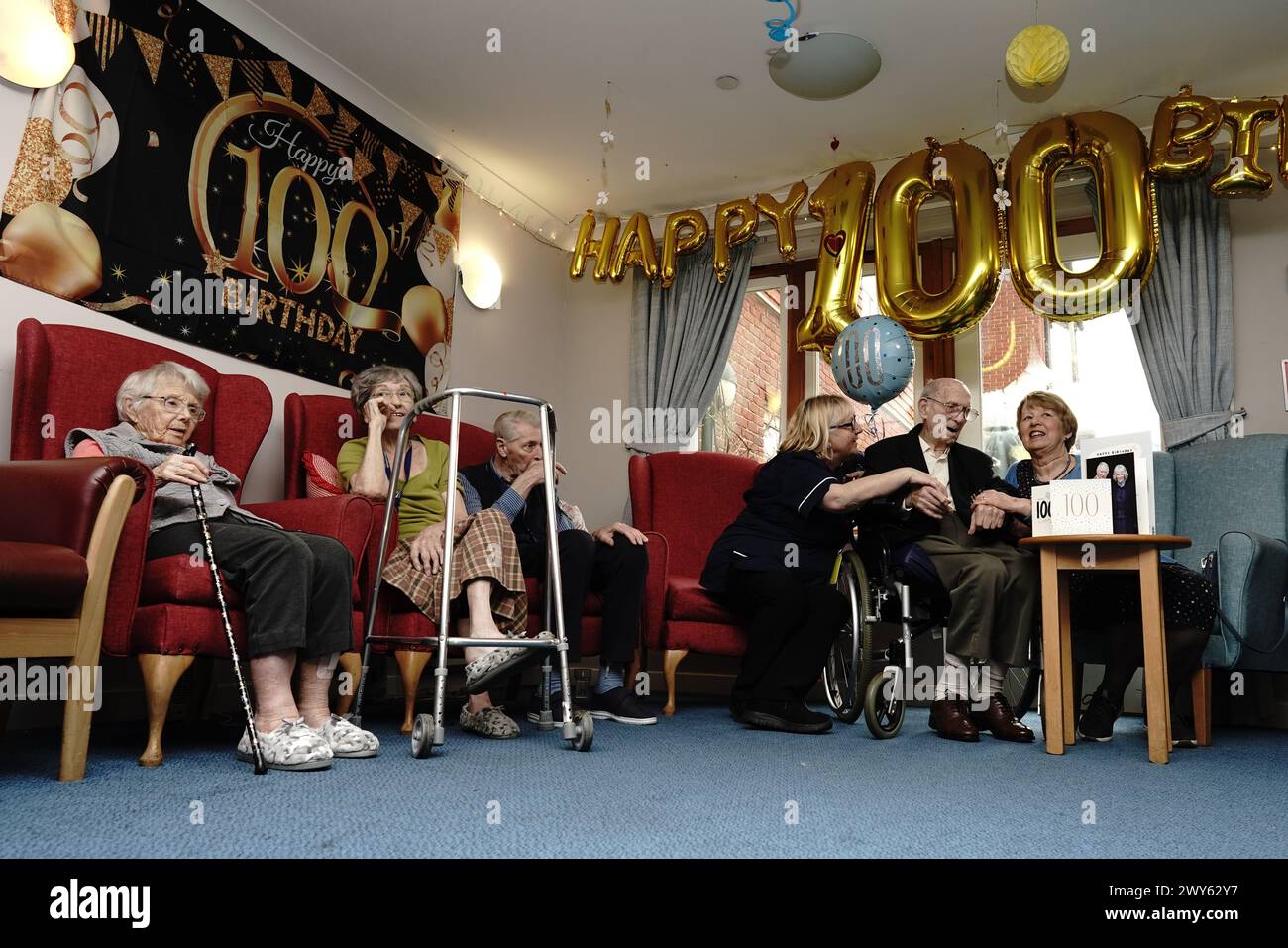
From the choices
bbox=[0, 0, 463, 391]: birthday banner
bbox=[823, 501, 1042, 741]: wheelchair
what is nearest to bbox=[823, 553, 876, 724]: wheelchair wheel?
bbox=[823, 501, 1042, 741]: wheelchair

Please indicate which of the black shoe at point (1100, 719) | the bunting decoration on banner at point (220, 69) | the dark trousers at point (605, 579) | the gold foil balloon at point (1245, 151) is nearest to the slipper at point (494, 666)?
the dark trousers at point (605, 579)

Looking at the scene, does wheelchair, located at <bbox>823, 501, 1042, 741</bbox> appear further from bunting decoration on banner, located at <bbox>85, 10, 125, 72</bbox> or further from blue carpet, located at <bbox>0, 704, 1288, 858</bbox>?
bunting decoration on banner, located at <bbox>85, 10, 125, 72</bbox>

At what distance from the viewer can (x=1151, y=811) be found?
6.10 feet

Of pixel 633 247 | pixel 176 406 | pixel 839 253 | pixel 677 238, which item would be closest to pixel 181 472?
pixel 176 406

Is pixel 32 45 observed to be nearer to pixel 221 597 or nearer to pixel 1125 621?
pixel 221 597

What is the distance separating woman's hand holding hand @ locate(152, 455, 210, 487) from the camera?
2.14 metres

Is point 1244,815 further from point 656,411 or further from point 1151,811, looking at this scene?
point 656,411

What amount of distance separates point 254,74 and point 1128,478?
326 centimetres

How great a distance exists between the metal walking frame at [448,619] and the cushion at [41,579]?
0.76m

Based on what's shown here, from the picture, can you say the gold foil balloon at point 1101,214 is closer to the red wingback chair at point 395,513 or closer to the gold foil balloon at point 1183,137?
the gold foil balloon at point 1183,137

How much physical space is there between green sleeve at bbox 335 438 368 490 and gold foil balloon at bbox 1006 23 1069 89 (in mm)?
2598

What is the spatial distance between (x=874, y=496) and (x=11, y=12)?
284 cm

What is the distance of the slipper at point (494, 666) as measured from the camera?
7.70 ft

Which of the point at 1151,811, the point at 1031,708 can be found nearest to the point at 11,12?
the point at 1151,811
